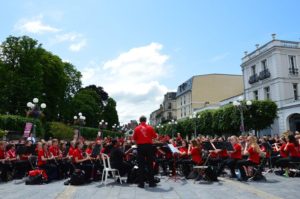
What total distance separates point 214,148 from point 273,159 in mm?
4224

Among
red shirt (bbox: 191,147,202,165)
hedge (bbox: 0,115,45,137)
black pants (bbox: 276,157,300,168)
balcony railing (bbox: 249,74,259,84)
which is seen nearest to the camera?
red shirt (bbox: 191,147,202,165)

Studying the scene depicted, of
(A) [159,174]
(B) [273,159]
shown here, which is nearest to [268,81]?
(B) [273,159]

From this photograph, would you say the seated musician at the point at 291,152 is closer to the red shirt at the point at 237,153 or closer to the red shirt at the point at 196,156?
the red shirt at the point at 237,153

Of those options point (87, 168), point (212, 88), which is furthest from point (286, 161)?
point (212, 88)

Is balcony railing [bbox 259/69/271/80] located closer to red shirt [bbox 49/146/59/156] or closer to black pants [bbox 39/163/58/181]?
red shirt [bbox 49/146/59/156]

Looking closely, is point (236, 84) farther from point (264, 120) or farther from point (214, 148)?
point (214, 148)

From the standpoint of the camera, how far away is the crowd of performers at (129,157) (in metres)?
11.4

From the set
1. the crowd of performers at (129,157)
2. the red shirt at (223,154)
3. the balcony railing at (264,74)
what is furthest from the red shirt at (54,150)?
the balcony railing at (264,74)

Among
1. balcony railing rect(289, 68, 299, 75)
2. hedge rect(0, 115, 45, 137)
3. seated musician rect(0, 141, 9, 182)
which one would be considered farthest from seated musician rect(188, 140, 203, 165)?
balcony railing rect(289, 68, 299, 75)

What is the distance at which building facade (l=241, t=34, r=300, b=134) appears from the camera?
124 ft

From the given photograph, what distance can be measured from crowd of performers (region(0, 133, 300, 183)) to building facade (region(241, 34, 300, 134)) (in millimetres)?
25604

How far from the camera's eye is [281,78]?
3850cm

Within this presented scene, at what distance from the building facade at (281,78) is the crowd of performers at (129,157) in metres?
25.6

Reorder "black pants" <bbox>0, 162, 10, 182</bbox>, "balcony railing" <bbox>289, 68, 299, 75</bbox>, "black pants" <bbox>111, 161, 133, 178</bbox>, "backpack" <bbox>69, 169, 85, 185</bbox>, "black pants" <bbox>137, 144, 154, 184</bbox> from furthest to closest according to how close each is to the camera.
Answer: "balcony railing" <bbox>289, 68, 299, 75</bbox>
"black pants" <bbox>0, 162, 10, 182</bbox>
"black pants" <bbox>111, 161, 133, 178</bbox>
"backpack" <bbox>69, 169, 85, 185</bbox>
"black pants" <bbox>137, 144, 154, 184</bbox>
